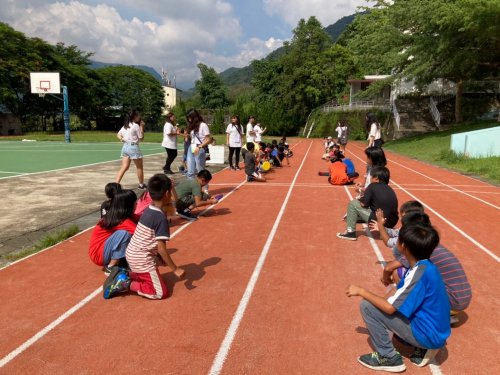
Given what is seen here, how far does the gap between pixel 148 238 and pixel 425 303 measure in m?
2.36

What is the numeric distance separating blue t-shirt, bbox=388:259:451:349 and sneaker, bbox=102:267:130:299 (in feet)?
7.83

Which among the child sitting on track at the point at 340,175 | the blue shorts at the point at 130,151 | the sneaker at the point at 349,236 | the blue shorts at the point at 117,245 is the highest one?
the blue shorts at the point at 130,151

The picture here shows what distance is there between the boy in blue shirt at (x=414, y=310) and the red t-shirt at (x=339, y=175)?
7.13 m

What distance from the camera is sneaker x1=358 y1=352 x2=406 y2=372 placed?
101 inches

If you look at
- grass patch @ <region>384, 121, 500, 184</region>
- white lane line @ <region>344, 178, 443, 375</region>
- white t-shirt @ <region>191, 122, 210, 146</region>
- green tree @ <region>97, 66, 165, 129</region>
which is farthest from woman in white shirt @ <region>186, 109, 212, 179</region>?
green tree @ <region>97, 66, 165, 129</region>

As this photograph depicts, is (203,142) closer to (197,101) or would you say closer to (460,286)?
(460,286)

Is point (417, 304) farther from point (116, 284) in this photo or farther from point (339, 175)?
point (339, 175)

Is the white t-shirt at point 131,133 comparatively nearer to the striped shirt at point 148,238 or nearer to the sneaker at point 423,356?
the striped shirt at point 148,238

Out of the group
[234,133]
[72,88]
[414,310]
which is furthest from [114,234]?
[72,88]

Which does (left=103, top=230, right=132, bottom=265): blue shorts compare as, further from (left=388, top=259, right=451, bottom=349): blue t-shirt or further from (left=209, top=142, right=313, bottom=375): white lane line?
(left=388, top=259, right=451, bottom=349): blue t-shirt

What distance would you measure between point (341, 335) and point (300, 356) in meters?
0.46

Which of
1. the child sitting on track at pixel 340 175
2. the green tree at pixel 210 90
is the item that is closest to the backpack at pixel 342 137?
the child sitting on track at pixel 340 175

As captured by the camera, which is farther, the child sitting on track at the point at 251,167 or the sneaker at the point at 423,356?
the child sitting on track at the point at 251,167

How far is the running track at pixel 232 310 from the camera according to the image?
8.71 ft
